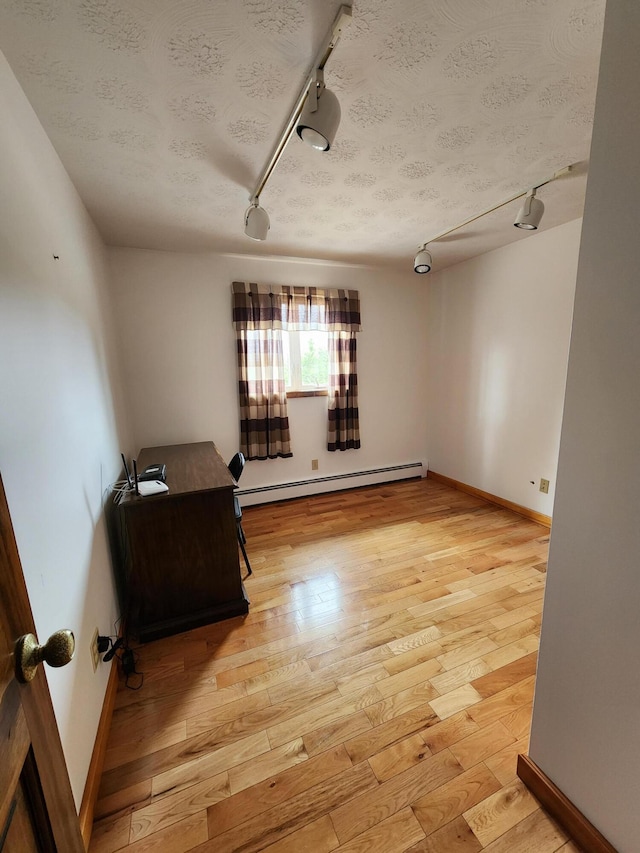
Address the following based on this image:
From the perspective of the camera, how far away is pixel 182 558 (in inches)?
70.7

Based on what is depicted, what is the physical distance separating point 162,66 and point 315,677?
237cm

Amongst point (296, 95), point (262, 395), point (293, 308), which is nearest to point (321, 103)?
point (296, 95)

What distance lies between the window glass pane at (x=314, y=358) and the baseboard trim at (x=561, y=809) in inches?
113

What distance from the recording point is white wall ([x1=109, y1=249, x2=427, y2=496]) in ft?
9.07

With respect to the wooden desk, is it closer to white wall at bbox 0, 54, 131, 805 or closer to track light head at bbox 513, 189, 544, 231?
white wall at bbox 0, 54, 131, 805

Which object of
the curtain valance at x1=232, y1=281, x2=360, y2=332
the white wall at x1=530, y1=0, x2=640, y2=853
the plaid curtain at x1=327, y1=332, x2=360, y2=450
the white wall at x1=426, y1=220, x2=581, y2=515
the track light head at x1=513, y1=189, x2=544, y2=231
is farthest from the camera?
the plaid curtain at x1=327, y1=332, x2=360, y2=450

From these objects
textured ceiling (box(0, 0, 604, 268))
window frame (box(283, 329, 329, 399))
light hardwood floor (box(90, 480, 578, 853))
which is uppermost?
textured ceiling (box(0, 0, 604, 268))

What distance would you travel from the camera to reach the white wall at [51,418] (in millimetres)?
859

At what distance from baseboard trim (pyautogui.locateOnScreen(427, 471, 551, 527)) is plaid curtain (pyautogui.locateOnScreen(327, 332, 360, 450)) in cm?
111

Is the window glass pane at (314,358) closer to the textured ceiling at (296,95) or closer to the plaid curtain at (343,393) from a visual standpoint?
the plaid curtain at (343,393)

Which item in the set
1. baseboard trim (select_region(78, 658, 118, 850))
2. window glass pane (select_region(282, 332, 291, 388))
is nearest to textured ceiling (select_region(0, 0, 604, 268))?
window glass pane (select_region(282, 332, 291, 388))

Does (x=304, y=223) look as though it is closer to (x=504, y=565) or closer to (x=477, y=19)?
(x=477, y=19)

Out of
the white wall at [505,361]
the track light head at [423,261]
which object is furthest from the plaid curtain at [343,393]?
the white wall at [505,361]

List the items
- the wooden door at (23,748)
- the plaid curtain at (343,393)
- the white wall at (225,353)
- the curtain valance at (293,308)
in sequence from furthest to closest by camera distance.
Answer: the plaid curtain at (343,393), the curtain valance at (293,308), the white wall at (225,353), the wooden door at (23,748)
